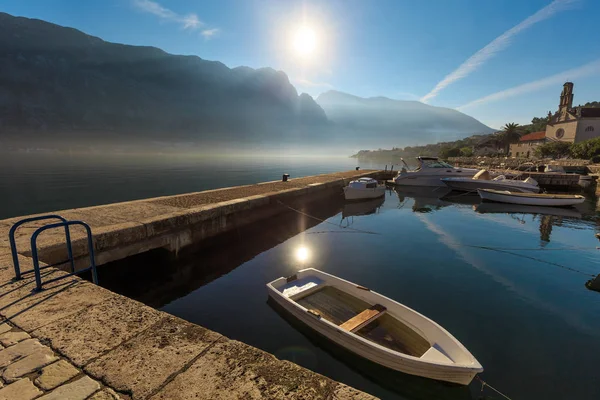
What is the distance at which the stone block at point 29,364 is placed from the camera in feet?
9.16

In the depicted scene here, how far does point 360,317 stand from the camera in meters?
6.42

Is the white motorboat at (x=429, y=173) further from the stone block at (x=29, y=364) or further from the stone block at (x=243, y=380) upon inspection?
the stone block at (x=29, y=364)

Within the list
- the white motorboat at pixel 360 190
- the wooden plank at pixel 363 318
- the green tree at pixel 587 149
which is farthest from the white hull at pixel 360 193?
the green tree at pixel 587 149

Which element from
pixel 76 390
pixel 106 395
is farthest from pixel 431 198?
pixel 76 390

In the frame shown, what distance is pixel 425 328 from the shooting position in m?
5.88

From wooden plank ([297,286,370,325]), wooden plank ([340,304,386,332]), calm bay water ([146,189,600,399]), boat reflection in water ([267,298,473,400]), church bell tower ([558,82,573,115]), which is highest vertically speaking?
church bell tower ([558,82,573,115])

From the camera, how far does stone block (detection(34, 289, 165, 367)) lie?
3.19 meters

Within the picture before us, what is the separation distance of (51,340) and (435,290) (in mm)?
9949

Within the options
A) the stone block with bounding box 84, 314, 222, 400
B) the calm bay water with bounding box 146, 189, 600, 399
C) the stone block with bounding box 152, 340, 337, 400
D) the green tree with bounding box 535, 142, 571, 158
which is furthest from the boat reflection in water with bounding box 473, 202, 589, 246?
the green tree with bounding box 535, 142, 571, 158

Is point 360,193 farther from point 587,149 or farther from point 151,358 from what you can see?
point 587,149

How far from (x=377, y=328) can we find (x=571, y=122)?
347 ft

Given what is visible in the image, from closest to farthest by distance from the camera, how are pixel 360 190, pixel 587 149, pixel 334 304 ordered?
pixel 334 304 < pixel 360 190 < pixel 587 149

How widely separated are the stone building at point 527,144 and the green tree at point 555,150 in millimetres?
11146

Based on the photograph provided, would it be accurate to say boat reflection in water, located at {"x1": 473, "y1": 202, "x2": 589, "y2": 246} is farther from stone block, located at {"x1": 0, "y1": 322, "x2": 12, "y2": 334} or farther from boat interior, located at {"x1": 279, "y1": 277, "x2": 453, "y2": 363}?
stone block, located at {"x1": 0, "y1": 322, "x2": 12, "y2": 334}
